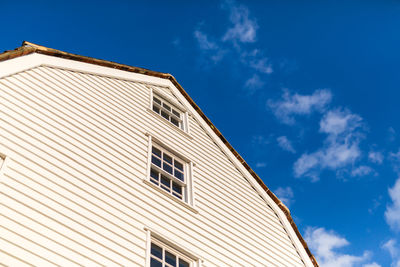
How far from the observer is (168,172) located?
34.6 ft

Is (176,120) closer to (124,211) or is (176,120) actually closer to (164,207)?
(164,207)

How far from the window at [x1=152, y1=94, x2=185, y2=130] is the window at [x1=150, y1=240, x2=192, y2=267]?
558 centimetres

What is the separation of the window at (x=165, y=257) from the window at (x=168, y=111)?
5581 millimetres

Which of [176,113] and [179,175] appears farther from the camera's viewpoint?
[176,113]

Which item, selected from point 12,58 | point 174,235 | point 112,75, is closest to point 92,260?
point 174,235

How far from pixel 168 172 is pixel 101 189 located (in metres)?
2.86

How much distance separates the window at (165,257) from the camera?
7.62m

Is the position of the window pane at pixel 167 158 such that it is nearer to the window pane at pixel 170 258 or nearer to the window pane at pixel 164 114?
the window pane at pixel 164 114

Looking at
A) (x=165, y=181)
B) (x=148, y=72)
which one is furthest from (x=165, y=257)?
(x=148, y=72)

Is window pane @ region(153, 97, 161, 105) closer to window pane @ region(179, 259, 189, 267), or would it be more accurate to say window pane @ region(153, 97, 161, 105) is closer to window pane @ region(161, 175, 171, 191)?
window pane @ region(161, 175, 171, 191)

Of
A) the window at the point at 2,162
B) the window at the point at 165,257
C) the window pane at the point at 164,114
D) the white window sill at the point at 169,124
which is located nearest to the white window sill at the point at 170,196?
the window at the point at 165,257

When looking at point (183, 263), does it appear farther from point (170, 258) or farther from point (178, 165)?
point (178, 165)

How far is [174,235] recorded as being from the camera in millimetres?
8430

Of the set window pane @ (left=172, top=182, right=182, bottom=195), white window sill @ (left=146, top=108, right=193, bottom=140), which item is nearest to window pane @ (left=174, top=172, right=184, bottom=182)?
window pane @ (left=172, top=182, right=182, bottom=195)
